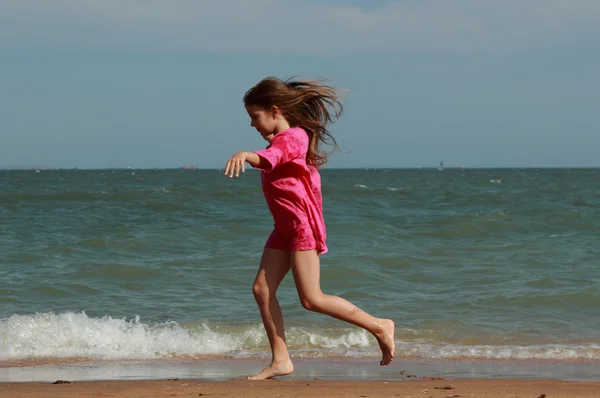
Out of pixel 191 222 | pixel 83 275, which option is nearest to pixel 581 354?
pixel 83 275

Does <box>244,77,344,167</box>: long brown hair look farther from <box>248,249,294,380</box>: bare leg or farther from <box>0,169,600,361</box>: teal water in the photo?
<box>0,169,600,361</box>: teal water

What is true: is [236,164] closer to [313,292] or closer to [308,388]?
[313,292]

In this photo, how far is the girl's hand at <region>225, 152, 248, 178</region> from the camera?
3509 millimetres

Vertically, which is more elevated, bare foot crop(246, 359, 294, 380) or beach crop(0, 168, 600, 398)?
bare foot crop(246, 359, 294, 380)

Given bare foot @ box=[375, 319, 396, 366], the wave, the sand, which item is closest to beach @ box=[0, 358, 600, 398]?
the sand

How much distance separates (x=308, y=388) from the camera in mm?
4332

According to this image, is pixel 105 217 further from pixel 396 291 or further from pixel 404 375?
pixel 404 375

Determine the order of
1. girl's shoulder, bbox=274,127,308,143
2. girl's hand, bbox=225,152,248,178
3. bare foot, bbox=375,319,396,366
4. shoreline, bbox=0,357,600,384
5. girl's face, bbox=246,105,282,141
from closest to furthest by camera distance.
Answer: girl's hand, bbox=225,152,248,178
girl's shoulder, bbox=274,127,308,143
girl's face, bbox=246,105,282,141
bare foot, bbox=375,319,396,366
shoreline, bbox=0,357,600,384

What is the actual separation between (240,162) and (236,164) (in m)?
0.05

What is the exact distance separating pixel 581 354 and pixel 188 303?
3.75 metres

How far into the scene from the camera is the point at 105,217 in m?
17.9

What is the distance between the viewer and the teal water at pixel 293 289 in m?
6.87

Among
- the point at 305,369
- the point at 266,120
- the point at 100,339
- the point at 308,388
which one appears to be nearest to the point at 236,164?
the point at 266,120

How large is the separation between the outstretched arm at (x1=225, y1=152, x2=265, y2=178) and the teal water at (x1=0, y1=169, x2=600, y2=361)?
282 centimetres
